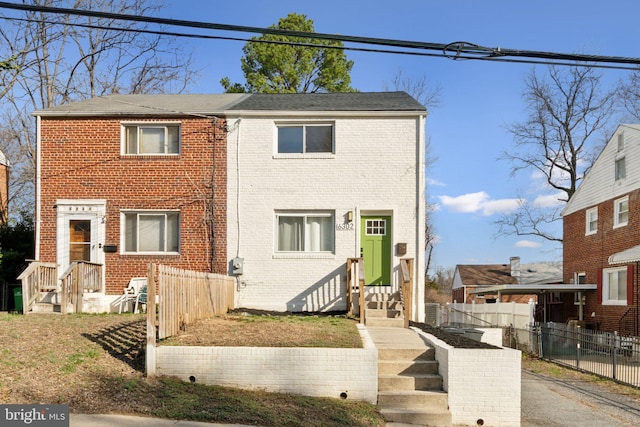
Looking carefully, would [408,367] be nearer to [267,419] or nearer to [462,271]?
[267,419]

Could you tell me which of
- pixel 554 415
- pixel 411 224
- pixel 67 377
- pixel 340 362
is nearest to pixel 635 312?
pixel 411 224

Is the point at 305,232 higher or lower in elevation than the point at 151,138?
lower

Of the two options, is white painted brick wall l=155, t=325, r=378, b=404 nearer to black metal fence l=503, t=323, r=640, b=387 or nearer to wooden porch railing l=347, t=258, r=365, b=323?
wooden porch railing l=347, t=258, r=365, b=323

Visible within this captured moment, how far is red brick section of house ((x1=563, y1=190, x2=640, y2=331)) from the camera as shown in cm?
2252

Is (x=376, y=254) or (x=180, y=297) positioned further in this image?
(x=376, y=254)

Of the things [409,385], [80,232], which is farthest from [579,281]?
[80,232]

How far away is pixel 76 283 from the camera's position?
47.9 feet

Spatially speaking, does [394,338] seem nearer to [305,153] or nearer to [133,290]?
[305,153]

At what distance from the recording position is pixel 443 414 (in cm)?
870

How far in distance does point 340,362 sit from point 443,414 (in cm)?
163

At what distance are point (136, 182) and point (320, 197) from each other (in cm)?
493

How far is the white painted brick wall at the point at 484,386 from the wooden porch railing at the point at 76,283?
9284mm

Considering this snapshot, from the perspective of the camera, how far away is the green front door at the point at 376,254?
52.3 ft
